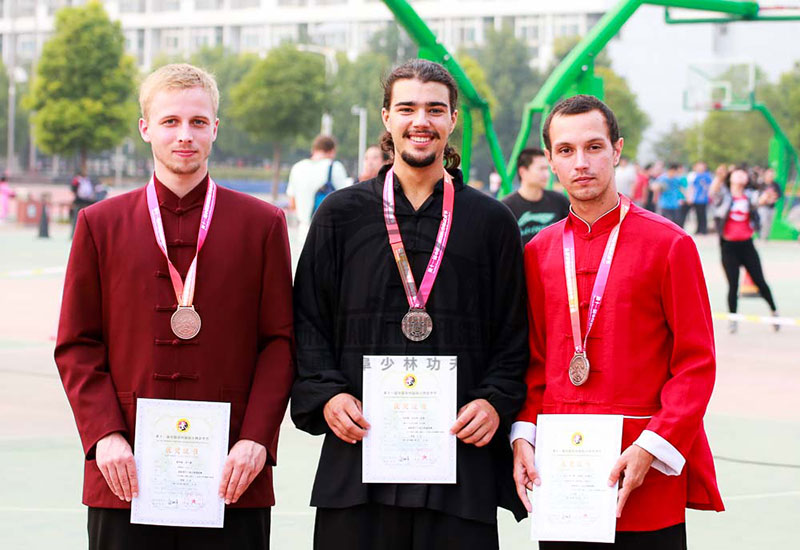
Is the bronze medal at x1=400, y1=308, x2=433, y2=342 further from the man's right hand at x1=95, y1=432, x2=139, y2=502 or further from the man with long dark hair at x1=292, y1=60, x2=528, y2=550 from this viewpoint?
the man's right hand at x1=95, y1=432, x2=139, y2=502

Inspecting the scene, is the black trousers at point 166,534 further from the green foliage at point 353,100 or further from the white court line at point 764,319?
the green foliage at point 353,100

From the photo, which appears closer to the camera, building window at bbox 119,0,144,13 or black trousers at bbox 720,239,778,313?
black trousers at bbox 720,239,778,313

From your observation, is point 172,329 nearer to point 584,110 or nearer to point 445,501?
point 445,501

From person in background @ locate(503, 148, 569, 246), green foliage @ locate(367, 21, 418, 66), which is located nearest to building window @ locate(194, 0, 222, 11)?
green foliage @ locate(367, 21, 418, 66)

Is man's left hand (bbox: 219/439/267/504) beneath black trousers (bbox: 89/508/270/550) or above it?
above

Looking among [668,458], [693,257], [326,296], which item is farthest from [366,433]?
[693,257]

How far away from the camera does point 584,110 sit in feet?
12.5

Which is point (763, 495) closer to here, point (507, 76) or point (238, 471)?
point (238, 471)

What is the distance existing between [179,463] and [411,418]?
679 millimetres

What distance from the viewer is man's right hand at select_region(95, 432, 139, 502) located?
3.61 meters

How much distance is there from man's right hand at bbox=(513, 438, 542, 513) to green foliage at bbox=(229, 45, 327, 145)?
54.8 metres

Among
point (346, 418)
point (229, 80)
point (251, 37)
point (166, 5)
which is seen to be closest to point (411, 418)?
point (346, 418)

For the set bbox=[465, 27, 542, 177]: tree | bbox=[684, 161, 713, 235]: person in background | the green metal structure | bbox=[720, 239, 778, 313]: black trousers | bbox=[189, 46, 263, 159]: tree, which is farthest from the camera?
bbox=[465, 27, 542, 177]: tree

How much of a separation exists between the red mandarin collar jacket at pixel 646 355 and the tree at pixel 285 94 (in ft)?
179
